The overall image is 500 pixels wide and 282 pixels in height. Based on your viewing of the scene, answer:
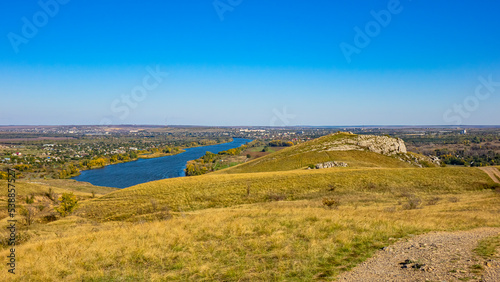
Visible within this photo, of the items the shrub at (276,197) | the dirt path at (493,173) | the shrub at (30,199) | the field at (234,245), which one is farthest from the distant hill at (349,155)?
the shrub at (30,199)

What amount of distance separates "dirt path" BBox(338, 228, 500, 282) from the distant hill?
4924cm

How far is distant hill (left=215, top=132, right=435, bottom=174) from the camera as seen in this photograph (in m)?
63.7

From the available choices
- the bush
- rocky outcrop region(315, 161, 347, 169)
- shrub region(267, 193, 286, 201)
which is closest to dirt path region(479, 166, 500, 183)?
rocky outcrop region(315, 161, 347, 169)

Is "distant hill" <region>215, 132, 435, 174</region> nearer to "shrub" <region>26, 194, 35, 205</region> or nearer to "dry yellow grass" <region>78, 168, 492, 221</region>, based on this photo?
"dry yellow grass" <region>78, 168, 492, 221</region>

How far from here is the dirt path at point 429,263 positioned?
8.36 metres

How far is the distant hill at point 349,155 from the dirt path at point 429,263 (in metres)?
49.2

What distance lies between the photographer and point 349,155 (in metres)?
66.1

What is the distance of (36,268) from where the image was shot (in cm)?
1024

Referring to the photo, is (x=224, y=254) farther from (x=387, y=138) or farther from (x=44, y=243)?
(x=387, y=138)

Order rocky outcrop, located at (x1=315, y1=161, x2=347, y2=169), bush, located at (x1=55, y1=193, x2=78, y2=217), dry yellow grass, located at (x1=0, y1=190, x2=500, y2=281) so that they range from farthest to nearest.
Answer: rocky outcrop, located at (x1=315, y1=161, x2=347, y2=169) < bush, located at (x1=55, y1=193, x2=78, y2=217) < dry yellow grass, located at (x1=0, y1=190, x2=500, y2=281)

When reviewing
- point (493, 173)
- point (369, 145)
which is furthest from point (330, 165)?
point (493, 173)

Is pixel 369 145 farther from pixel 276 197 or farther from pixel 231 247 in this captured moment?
pixel 231 247

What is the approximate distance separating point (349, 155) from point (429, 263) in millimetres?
59395

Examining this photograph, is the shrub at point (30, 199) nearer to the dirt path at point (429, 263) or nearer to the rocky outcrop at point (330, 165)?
the dirt path at point (429, 263)
